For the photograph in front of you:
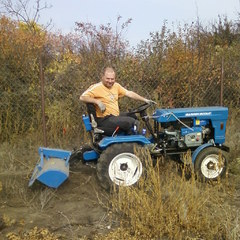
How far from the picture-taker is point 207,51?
7492mm

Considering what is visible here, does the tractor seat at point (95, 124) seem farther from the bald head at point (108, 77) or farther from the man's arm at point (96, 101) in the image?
the bald head at point (108, 77)

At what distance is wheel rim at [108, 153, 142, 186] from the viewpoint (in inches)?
164

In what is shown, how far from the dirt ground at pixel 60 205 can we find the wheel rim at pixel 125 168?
30cm

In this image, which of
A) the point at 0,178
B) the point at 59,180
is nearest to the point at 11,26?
the point at 0,178

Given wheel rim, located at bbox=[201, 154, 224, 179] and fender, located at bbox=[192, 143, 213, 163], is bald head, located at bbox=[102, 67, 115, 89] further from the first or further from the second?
wheel rim, located at bbox=[201, 154, 224, 179]

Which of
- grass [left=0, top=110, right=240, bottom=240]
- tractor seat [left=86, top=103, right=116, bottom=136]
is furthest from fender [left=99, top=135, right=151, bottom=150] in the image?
grass [left=0, top=110, right=240, bottom=240]

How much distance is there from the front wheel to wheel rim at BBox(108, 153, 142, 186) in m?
0.91

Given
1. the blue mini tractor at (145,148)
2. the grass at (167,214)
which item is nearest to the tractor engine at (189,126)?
the blue mini tractor at (145,148)

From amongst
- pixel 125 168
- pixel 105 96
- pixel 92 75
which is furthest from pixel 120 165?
pixel 92 75

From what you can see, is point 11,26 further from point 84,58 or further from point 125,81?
point 125,81

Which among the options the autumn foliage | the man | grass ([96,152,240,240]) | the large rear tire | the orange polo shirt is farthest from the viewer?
the autumn foliage

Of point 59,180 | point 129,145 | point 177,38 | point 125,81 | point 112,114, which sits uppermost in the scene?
point 177,38

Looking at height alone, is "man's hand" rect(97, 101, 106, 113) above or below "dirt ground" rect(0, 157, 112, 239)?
above

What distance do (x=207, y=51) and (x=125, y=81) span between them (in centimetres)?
223
